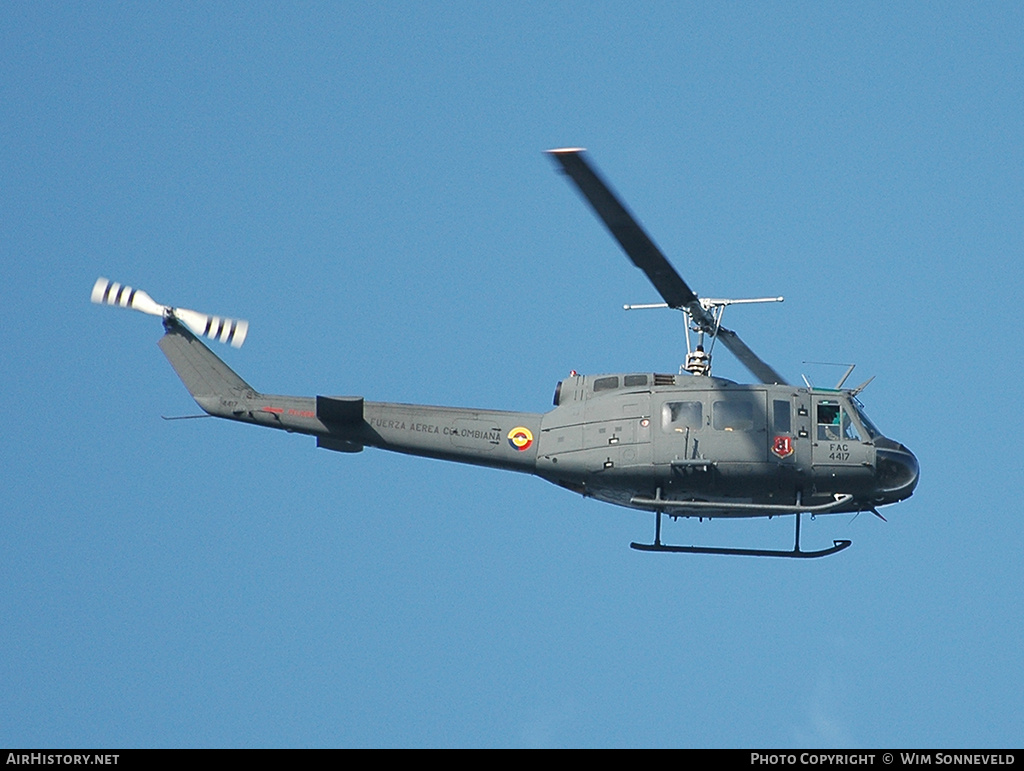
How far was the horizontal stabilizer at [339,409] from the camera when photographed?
22766mm

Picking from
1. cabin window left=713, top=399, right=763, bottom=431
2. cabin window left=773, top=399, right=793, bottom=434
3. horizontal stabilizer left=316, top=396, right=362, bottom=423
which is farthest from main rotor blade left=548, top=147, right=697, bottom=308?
horizontal stabilizer left=316, top=396, right=362, bottom=423

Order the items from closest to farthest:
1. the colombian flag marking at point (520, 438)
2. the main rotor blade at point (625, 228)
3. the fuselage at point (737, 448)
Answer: the main rotor blade at point (625, 228)
the fuselage at point (737, 448)
the colombian flag marking at point (520, 438)

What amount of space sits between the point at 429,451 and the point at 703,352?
13.8 feet

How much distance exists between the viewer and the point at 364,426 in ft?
75.2

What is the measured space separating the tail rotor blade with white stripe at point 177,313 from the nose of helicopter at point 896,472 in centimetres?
946

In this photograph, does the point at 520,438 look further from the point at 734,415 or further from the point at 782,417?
the point at 782,417

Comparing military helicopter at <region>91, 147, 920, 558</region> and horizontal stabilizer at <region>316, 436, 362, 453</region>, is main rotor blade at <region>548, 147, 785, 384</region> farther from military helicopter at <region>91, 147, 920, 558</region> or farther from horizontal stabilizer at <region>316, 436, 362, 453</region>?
horizontal stabilizer at <region>316, 436, 362, 453</region>

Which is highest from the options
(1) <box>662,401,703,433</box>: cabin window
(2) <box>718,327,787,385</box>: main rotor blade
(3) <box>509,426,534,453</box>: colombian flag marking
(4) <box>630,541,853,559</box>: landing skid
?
(2) <box>718,327,787,385</box>: main rotor blade

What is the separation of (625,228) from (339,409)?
205 inches

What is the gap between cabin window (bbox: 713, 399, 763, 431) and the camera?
2145 centimetres

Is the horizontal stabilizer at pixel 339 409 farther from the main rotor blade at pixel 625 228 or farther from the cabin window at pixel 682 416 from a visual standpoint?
the main rotor blade at pixel 625 228

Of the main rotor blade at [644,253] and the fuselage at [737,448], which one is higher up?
the main rotor blade at [644,253]

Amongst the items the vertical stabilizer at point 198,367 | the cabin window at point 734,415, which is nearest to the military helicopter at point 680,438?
the cabin window at point 734,415

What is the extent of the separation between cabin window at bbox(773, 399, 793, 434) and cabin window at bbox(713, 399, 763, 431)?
0.35m
